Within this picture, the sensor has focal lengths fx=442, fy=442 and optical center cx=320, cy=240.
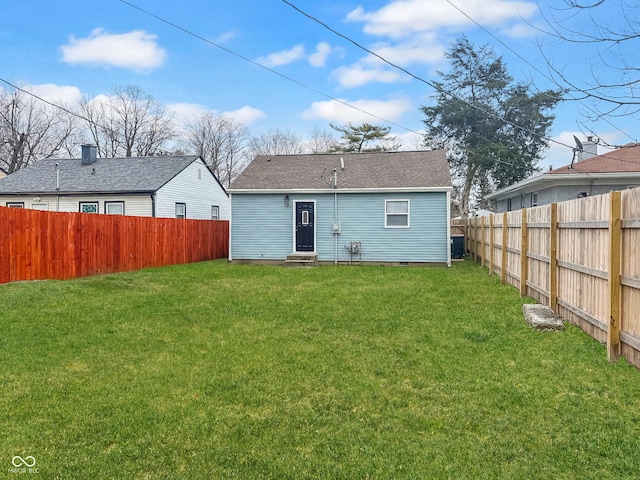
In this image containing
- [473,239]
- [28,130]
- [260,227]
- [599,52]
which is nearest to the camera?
[599,52]

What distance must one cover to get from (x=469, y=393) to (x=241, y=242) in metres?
12.6

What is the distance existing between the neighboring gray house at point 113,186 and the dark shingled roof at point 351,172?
4421 millimetres

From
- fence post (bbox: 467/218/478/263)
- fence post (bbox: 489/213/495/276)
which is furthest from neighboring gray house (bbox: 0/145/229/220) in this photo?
fence post (bbox: 489/213/495/276)

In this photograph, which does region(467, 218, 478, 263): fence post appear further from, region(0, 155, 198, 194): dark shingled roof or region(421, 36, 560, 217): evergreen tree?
region(421, 36, 560, 217): evergreen tree

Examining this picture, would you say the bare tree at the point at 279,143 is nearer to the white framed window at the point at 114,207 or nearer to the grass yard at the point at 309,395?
the white framed window at the point at 114,207

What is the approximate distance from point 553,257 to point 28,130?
A: 38809 millimetres

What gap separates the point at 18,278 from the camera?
9320 mm

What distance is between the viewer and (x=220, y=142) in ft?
129

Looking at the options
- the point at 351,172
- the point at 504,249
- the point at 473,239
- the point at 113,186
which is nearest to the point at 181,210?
the point at 113,186

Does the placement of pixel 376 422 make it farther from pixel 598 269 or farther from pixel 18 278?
pixel 18 278

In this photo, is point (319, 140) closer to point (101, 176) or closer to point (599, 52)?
point (101, 176)

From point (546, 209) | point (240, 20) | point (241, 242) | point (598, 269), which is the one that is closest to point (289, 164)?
point (241, 242)

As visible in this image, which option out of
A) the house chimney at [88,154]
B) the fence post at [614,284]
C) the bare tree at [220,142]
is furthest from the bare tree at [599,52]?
the bare tree at [220,142]

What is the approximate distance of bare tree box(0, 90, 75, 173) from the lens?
33000 millimetres
